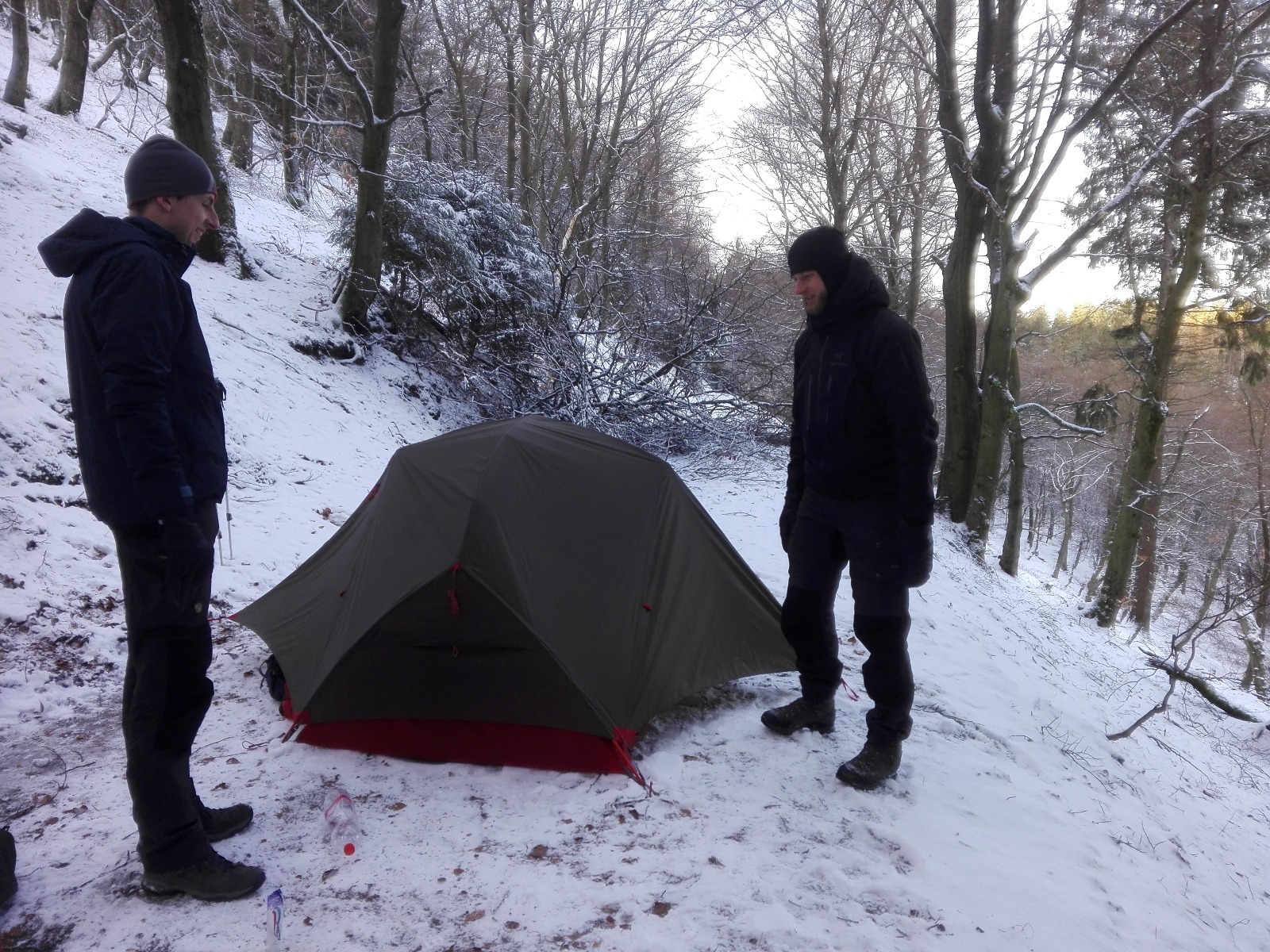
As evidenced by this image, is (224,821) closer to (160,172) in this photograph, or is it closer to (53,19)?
(160,172)

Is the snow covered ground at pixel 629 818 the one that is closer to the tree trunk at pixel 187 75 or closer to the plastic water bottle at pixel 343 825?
the plastic water bottle at pixel 343 825

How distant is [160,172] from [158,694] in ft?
5.37

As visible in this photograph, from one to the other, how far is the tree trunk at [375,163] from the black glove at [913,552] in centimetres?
878

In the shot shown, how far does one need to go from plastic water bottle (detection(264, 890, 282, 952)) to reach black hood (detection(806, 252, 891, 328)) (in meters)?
2.89

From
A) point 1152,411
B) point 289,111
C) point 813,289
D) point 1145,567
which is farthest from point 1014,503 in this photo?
point 289,111

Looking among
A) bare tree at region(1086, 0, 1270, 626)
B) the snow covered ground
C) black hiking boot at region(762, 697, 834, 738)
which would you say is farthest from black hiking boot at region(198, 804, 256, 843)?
bare tree at region(1086, 0, 1270, 626)

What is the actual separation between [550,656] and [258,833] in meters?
1.24

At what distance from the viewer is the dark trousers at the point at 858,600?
304 centimetres

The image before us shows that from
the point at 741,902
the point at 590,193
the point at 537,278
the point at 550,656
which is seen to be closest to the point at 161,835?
the point at 550,656

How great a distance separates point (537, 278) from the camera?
1071 centimetres

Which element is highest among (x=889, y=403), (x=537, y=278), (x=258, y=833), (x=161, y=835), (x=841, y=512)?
(x=537, y=278)

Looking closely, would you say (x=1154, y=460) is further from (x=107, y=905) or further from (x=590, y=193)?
(x=107, y=905)

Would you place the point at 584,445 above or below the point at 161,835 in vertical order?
above

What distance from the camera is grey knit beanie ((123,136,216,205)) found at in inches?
91.2
